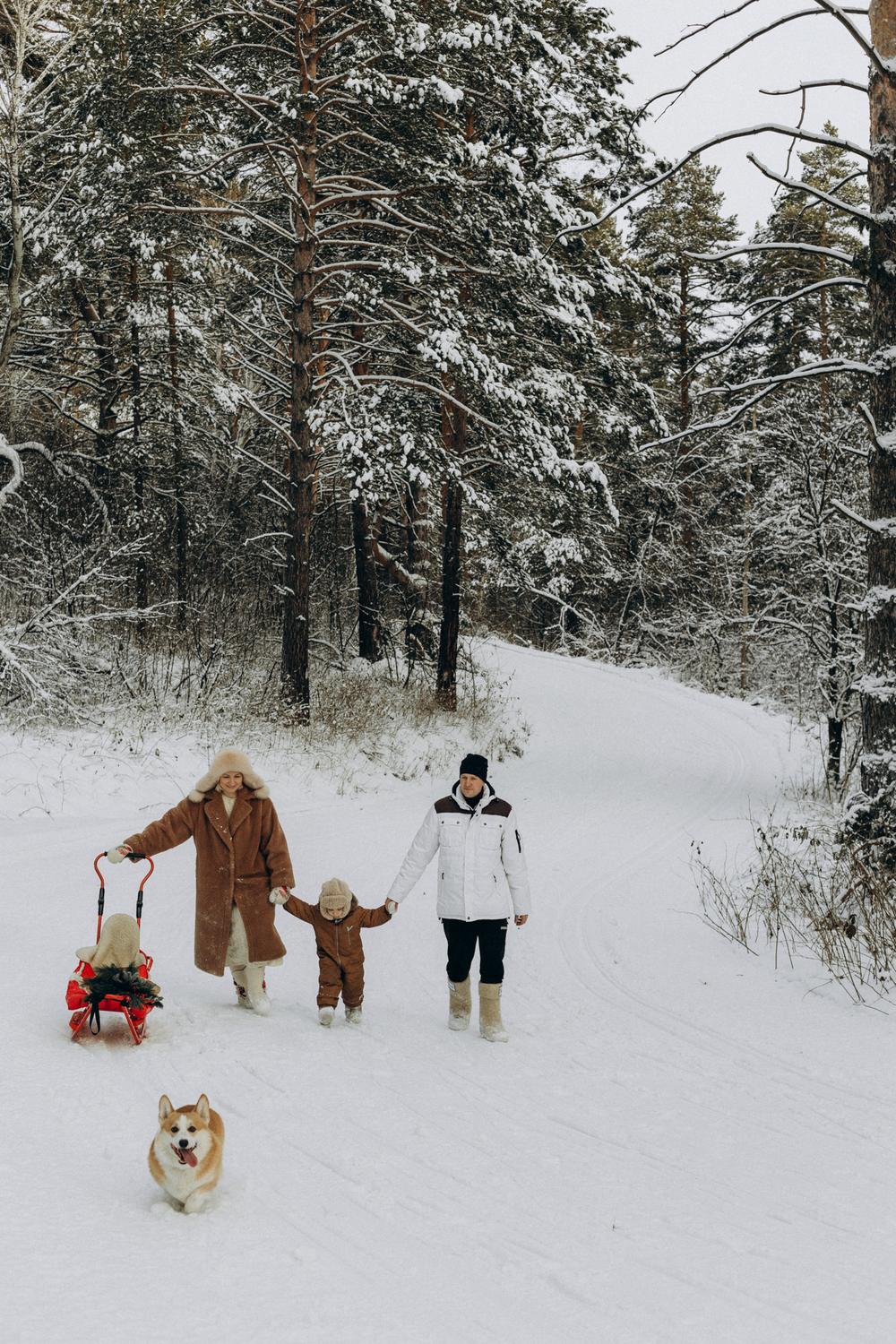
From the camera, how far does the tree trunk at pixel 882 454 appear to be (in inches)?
317

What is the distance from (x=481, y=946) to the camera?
650cm

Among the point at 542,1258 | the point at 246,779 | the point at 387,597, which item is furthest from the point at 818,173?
the point at 542,1258

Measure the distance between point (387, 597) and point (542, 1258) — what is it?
20.7m

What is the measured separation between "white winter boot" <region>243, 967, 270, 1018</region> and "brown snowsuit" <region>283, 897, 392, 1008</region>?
360mm

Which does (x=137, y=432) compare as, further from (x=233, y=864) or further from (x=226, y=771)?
(x=233, y=864)

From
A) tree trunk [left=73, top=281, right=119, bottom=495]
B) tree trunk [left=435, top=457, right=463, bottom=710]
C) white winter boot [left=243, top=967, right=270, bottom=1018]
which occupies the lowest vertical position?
white winter boot [left=243, top=967, right=270, bottom=1018]

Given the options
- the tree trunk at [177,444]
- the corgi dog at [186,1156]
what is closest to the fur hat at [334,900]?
the corgi dog at [186,1156]

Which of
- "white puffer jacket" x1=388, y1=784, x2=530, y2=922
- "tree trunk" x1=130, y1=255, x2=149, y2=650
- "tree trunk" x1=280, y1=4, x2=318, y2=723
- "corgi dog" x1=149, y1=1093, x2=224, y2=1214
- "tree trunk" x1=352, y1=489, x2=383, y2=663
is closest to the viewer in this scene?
"corgi dog" x1=149, y1=1093, x2=224, y2=1214

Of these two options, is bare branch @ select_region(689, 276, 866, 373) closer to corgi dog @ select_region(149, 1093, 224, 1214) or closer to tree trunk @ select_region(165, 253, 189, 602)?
corgi dog @ select_region(149, 1093, 224, 1214)

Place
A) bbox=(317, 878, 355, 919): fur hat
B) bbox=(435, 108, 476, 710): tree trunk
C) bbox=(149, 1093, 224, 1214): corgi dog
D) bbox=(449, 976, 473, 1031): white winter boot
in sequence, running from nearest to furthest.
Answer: bbox=(149, 1093, 224, 1214): corgi dog < bbox=(317, 878, 355, 919): fur hat < bbox=(449, 976, 473, 1031): white winter boot < bbox=(435, 108, 476, 710): tree trunk

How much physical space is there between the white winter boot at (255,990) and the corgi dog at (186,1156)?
230cm

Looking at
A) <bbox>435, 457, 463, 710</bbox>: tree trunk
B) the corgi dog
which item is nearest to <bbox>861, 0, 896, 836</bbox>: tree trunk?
the corgi dog

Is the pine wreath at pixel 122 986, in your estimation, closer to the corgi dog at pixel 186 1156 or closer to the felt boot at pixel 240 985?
the felt boot at pixel 240 985

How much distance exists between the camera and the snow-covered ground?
361 cm
